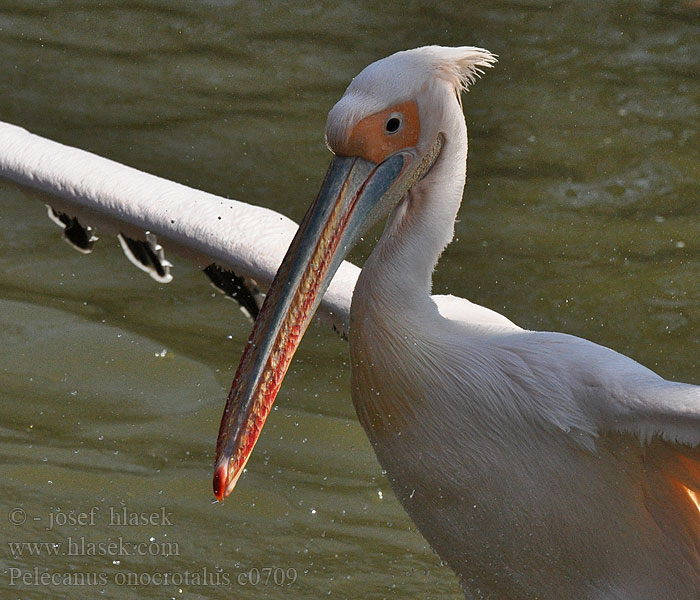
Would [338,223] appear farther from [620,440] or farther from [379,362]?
[620,440]

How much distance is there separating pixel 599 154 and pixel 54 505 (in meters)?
3.56

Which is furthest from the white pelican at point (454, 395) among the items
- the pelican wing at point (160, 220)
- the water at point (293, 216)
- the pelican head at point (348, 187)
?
the water at point (293, 216)

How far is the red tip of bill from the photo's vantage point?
2.79m

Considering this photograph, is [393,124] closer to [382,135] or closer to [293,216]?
[382,135]

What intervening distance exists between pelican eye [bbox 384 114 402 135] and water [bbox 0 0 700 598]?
5.35 ft

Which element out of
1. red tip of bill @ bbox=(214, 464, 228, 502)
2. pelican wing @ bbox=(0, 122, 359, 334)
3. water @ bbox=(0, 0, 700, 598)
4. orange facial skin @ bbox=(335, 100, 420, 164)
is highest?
orange facial skin @ bbox=(335, 100, 420, 164)

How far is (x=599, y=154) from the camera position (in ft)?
22.5

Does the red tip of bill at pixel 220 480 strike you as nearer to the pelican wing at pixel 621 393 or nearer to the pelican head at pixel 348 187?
the pelican head at pixel 348 187

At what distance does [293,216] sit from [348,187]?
3.42 metres

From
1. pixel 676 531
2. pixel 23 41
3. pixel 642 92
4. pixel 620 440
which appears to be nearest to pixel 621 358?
pixel 620 440

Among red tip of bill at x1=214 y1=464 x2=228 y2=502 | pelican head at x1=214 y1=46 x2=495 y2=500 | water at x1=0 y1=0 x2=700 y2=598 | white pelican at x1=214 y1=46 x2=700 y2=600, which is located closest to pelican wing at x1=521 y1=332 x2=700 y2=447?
white pelican at x1=214 y1=46 x2=700 y2=600

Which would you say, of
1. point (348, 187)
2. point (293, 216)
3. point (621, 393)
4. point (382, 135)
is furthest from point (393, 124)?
point (293, 216)

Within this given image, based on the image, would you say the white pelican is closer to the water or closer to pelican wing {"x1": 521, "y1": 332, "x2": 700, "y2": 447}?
pelican wing {"x1": 521, "y1": 332, "x2": 700, "y2": 447}

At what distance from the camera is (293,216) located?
20.8 ft
